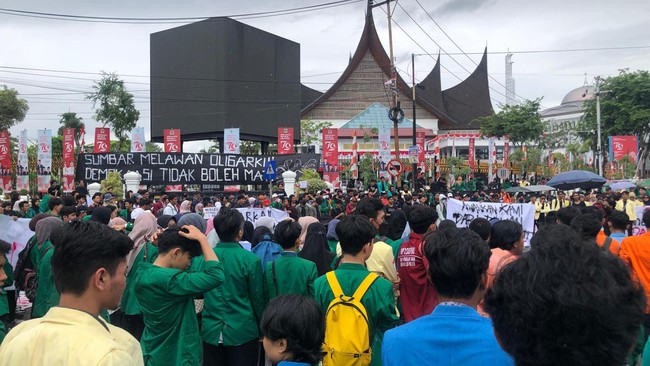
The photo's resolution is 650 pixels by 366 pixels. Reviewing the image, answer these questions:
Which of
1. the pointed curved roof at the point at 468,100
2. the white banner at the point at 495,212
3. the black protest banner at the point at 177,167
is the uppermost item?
the pointed curved roof at the point at 468,100

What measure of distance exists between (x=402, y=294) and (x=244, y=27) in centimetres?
2828

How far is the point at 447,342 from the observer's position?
1.96 metres

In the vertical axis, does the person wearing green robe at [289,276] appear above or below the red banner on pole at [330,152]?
below

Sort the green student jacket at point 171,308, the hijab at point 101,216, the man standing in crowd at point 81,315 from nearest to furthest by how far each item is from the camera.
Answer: the man standing in crowd at point 81,315
the green student jacket at point 171,308
the hijab at point 101,216

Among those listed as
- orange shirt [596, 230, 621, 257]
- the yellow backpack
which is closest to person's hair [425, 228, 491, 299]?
the yellow backpack

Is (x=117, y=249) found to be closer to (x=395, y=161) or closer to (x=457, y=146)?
(x=395, y=161)

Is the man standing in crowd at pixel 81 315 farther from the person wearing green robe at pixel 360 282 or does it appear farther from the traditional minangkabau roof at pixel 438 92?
the traditional minangkabau roof at pixel 438 92

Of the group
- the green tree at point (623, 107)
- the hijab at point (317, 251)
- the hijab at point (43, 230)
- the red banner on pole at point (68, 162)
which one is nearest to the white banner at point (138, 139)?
the red banner on pole at point (68, 162)

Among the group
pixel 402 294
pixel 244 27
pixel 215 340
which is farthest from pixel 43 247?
pixel 244 27

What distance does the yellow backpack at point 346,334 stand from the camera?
9.45 ft

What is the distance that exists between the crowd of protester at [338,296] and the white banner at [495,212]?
3193mm

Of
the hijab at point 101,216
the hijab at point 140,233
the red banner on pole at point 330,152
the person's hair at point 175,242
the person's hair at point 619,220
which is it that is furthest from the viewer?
the red banner on pole at point 330,152

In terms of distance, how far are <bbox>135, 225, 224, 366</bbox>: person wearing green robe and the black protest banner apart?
1535 cm

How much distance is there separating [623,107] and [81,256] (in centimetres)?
3993
